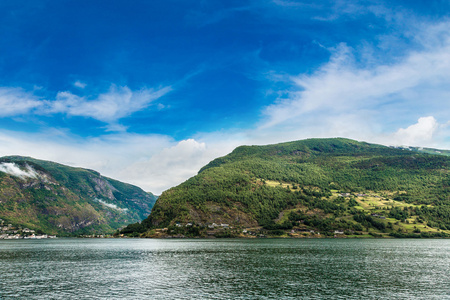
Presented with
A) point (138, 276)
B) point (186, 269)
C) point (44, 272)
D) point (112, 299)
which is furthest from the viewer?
point (186, 269)

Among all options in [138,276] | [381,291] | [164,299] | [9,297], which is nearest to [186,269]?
[138,276]

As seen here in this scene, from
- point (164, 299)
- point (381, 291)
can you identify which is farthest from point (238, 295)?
point (381, 291)

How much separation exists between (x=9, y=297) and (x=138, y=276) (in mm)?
29357

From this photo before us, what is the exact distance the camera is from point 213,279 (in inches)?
2859

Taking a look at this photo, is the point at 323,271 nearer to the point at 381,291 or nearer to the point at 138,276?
the point at 381,291

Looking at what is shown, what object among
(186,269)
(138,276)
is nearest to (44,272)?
(138,276)

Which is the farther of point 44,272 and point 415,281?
point 44,272

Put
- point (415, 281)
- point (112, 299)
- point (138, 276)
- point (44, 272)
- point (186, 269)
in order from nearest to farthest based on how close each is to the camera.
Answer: point (112, 299)
point (415, 281)
point (138, 276)
point (44, 272)
point (186, 269)

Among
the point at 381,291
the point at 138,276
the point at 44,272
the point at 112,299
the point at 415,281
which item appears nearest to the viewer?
the point at 112,299

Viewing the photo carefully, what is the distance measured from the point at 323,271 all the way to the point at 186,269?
39.3 m

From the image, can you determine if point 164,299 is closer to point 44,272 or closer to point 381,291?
point 381,291

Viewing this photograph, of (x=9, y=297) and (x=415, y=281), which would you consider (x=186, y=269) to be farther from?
(x=415, y=281)

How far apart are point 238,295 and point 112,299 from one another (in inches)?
882

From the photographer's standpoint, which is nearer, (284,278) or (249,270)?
(284,278)
